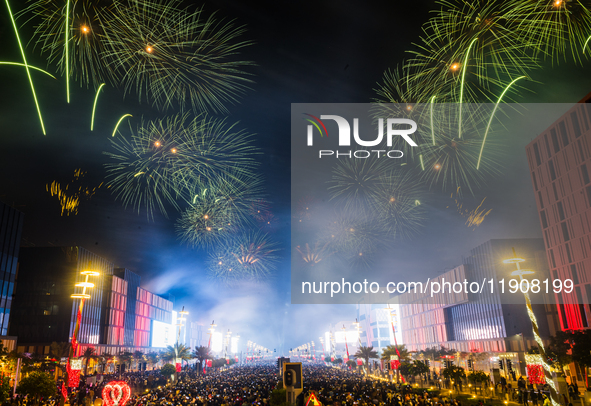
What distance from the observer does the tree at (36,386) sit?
26.4m

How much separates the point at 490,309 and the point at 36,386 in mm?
67208

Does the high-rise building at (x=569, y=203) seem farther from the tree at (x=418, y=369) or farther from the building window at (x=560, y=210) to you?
the tree at (x=418, y=369)

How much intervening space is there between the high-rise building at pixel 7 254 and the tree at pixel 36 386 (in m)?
31.0

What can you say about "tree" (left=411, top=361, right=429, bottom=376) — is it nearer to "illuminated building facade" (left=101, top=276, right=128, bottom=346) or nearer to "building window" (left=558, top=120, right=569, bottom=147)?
"building window" (left=558, top=120, right=569, bottom=147)

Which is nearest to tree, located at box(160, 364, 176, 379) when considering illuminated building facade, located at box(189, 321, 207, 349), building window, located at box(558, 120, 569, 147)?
building window, located at box(558, 120, 569, 147)

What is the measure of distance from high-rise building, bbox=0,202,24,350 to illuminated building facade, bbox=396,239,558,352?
7250 centimetres

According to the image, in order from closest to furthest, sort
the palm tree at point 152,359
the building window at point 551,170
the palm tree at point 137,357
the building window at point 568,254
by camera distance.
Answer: the building window at point 568,254 → the building window at point 551,170 → the palm tree at point 137,357 → the palm tree at point 152,359

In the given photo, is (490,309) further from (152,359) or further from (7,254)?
(7,254)

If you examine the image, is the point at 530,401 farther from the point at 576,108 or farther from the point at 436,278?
the point at 436,278

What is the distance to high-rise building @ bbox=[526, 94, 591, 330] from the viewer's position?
47.6 metres

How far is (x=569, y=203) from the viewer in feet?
167

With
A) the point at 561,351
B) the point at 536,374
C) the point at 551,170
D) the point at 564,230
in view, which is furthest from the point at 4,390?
the point at 551,170

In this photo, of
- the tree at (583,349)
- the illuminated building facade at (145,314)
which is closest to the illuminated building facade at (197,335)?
the illuminated building facade at (145,314)

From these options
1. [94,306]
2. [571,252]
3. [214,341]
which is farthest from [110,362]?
[214,341]
